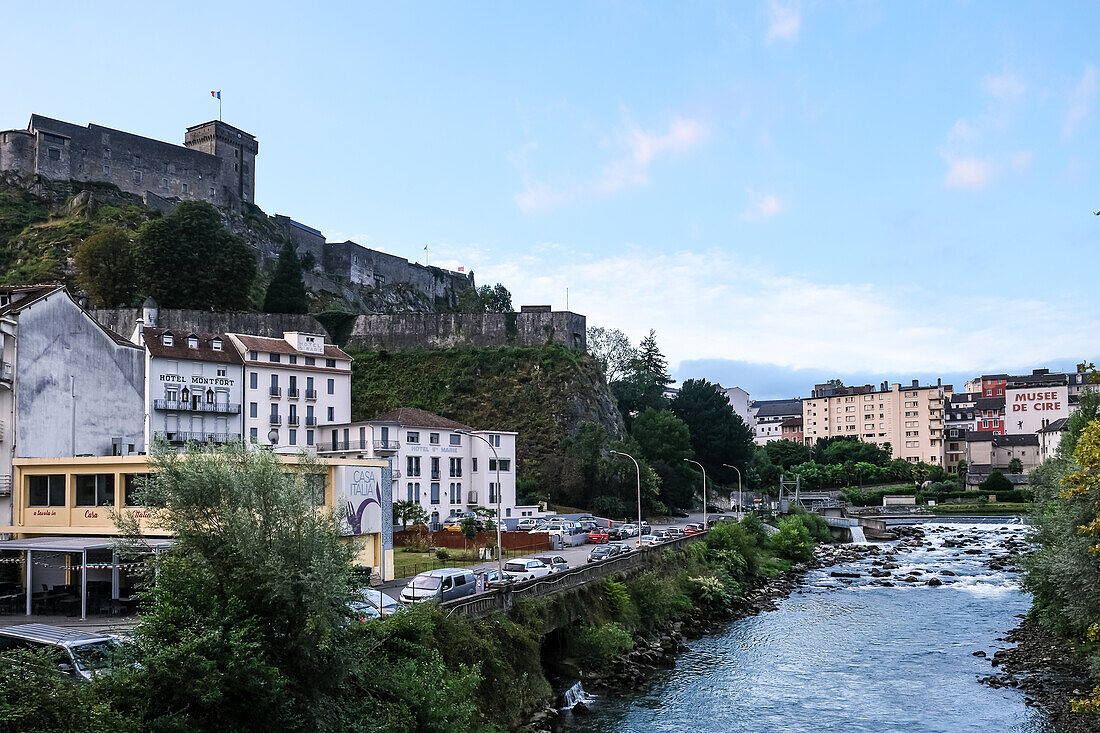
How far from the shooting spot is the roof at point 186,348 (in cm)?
6431

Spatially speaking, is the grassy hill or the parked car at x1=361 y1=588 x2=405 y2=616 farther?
the grassy hill

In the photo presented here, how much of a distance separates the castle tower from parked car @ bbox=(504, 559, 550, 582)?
91.7m

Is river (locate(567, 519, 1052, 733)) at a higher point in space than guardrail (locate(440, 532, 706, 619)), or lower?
lower

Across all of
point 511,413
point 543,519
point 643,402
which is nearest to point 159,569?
point 543,519

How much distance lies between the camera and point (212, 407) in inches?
2603

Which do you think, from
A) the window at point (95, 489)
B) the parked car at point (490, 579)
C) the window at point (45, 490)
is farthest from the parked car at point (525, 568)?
the window at point (45, 490)

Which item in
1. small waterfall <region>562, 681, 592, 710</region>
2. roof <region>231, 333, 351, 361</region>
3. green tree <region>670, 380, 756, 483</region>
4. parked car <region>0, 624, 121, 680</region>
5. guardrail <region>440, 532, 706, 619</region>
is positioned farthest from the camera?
green tree <region>670, 380, 756, 483</region>

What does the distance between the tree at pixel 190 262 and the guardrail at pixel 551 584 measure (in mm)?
57176

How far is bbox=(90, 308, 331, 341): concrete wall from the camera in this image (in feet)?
267

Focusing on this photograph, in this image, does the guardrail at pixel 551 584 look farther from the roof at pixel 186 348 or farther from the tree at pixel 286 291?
the tree at pixel 286 291

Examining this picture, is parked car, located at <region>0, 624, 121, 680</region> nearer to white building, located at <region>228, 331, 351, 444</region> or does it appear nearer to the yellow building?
the yellow building

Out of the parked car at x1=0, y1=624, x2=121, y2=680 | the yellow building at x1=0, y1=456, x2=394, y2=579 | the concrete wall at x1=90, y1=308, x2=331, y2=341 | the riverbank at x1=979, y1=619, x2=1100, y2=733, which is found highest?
the concrete wall at x1=90, y1=308, x2=331, y2=341

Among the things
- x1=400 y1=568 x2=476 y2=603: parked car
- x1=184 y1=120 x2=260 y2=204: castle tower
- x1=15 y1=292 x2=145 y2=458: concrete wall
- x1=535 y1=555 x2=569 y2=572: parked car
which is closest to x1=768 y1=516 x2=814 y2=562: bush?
x1=535 y1=555 x2=569 y2=572: parked car

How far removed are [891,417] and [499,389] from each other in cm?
10072
